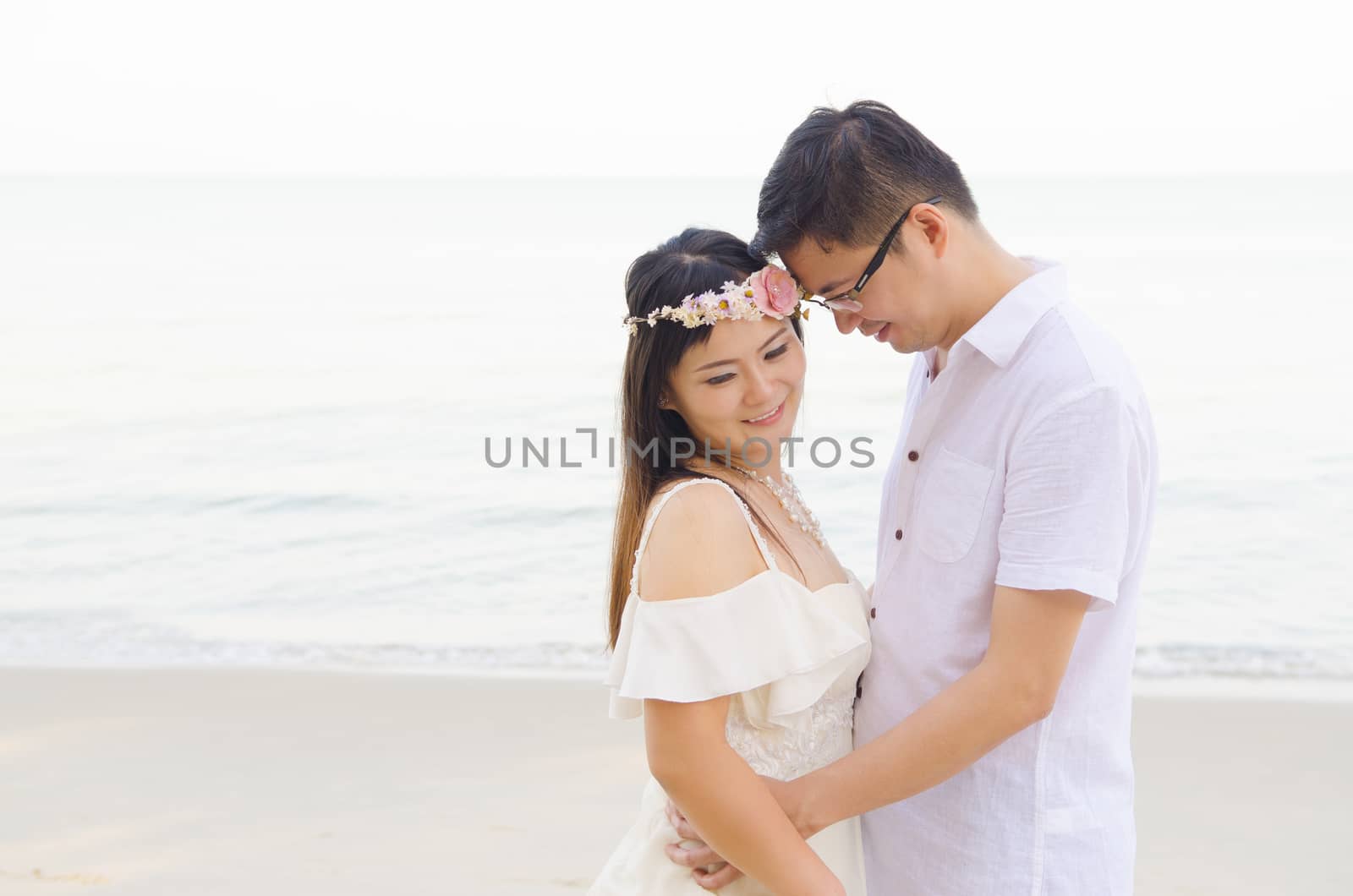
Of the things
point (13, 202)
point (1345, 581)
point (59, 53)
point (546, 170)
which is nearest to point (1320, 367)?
point (1345, 581)

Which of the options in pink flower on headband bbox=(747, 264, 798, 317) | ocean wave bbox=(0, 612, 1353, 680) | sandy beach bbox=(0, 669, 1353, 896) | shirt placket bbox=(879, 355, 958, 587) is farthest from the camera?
ocean wave bbox=(0, 612, 1353, 680)

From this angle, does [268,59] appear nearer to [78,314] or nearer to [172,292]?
[172,292]

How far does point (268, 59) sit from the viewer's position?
117 ft

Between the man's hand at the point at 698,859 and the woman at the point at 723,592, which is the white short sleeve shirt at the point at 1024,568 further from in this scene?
the man's hand at the point at 698,859

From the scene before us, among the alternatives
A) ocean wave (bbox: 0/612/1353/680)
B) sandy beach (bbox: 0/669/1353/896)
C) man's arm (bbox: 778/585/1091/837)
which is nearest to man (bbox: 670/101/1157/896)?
man's arm (bbox: 778/585/1091/837)

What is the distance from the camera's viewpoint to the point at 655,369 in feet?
7.39

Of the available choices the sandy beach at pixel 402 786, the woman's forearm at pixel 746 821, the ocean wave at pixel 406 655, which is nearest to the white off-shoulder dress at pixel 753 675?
the woman's forearm at pixel 746 821

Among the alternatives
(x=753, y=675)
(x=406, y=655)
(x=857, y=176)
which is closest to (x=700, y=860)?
(x=753, y=675)

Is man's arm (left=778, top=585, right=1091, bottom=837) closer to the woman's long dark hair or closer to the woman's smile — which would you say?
the woman's long dark hair

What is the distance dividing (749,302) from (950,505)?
0.54 metres

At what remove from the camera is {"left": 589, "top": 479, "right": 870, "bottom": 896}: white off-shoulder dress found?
1.98 metres

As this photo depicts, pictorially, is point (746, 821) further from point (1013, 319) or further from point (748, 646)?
point (1013, 319)

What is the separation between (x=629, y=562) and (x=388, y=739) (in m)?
3.74

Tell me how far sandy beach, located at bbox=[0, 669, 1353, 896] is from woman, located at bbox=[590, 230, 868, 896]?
2330 mm
